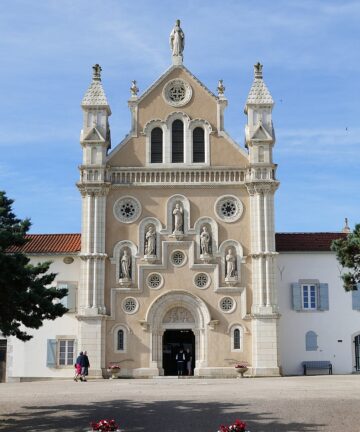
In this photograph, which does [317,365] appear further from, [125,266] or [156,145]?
[156,145]

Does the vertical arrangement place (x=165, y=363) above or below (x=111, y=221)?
below

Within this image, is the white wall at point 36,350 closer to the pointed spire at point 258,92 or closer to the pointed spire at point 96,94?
the pointed spire at point 96,94

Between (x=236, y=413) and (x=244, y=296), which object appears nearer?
(x=236, y=413)

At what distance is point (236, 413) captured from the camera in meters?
23.7

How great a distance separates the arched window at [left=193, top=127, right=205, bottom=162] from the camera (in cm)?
4728

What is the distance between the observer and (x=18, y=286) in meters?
23.8

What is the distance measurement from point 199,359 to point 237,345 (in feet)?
7.97

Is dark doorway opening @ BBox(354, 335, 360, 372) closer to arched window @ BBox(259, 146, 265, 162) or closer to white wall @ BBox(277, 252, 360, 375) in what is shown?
white wall @ BBox(277, 252, 360, 375)

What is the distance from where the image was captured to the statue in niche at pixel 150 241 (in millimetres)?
45638

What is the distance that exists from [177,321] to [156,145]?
11.2m

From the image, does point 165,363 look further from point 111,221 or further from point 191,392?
point 191,392

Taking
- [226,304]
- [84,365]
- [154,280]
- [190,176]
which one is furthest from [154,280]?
[84,365]

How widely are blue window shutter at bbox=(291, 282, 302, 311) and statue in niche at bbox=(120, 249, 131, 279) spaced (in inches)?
418

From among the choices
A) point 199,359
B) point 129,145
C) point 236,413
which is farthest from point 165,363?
point 236,413
